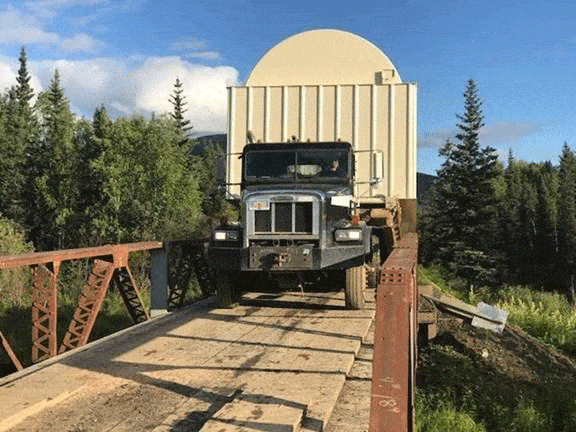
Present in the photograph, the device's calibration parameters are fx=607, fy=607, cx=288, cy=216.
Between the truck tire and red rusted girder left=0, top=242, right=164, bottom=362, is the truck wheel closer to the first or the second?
the truck tire

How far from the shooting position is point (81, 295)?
7.67m

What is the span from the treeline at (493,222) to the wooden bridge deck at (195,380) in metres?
40.4

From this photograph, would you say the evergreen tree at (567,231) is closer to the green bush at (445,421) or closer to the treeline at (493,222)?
the treeline at (493,222)

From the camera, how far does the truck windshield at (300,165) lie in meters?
9.20

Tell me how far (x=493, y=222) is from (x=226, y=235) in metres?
42.4


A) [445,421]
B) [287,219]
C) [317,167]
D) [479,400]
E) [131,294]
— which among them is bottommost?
[479,400]

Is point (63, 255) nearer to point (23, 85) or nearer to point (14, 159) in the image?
point (14, 159)

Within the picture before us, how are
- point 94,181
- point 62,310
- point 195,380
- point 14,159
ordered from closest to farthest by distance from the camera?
point 195,380 → point 62,310 → point 94,181 → point 14,159

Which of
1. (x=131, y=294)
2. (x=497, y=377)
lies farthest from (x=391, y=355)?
(x=497, y=377)

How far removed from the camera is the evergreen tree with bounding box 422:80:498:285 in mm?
45312

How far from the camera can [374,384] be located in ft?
8.57

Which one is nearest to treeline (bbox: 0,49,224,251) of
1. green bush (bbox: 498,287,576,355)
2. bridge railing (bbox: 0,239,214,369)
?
green bush (bbox: 498,287,576,355)

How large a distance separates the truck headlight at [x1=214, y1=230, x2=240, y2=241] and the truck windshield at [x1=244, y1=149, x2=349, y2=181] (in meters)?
1.35

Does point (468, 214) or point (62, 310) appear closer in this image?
point (62, 310)
